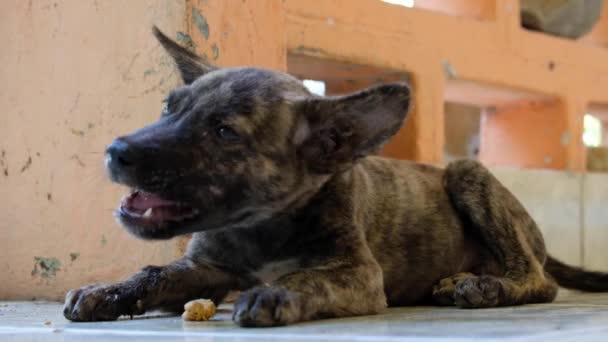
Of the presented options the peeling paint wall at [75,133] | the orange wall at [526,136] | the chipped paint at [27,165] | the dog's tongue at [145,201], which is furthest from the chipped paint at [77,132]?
the orange wall at [526,136]

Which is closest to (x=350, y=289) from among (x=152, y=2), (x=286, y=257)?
(x=286, y=257)

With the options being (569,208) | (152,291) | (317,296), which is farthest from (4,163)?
(569,208)

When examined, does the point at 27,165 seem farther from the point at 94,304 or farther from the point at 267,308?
the point at 267,308

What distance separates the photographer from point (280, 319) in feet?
9.04

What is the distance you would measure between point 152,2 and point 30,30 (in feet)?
2.01

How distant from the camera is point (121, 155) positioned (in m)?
2.86

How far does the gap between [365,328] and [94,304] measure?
977mm

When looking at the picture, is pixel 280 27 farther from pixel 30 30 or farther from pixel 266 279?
pixel 266 279

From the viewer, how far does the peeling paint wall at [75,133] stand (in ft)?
13.6

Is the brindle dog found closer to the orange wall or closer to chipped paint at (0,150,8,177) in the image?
chipped paint at (0,150,8,177)

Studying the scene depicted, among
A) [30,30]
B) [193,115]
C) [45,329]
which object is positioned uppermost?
[30,30]

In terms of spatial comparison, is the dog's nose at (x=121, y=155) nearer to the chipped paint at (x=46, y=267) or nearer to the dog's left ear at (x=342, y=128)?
the dog's left ear at (x=342, y=128)

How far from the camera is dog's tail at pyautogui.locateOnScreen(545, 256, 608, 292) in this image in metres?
4.82

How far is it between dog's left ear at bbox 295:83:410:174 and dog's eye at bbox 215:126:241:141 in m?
0.30
